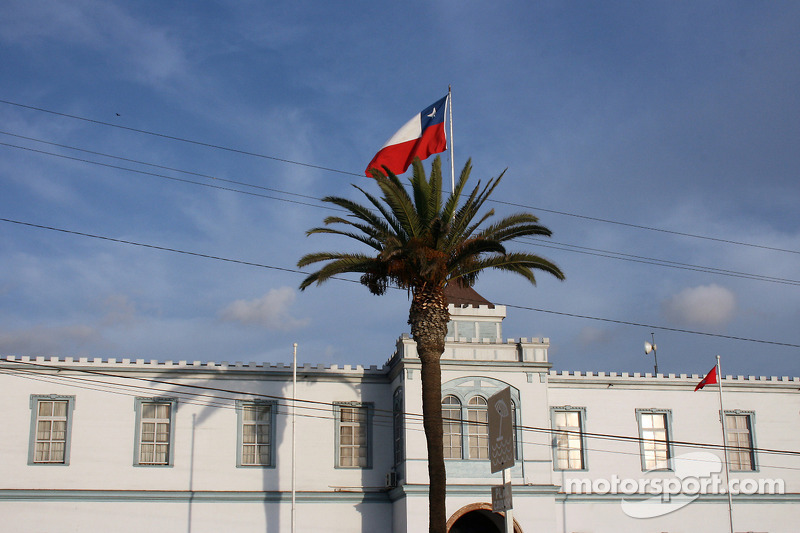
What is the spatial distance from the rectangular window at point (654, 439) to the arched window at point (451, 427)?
787cm

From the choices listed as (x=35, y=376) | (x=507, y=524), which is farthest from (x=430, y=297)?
(x=35, y=376)

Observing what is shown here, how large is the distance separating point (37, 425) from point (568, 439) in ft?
60.9

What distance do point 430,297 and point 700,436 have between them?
15.3 m

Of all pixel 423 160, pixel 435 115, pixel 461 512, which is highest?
pixel 435 115

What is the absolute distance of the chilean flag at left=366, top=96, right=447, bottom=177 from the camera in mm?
27094

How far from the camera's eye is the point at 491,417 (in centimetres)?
1755

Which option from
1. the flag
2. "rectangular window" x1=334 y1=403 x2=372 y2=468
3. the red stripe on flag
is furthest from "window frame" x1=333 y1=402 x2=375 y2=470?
the flag

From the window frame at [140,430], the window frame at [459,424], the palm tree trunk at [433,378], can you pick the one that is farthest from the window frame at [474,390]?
the window frame at [140,430]

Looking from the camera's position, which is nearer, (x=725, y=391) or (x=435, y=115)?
(x=435, y=115)

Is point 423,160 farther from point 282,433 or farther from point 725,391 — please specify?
point 725,391

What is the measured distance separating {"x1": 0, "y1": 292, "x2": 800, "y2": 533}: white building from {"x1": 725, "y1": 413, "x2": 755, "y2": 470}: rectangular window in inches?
7.1

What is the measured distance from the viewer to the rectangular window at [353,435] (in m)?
31.1

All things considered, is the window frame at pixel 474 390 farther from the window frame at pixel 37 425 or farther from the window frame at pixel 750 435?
the window frame at pixel 37 425

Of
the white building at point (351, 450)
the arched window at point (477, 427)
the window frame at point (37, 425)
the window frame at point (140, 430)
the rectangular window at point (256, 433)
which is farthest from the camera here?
the rectangular window at point (256, 433)
